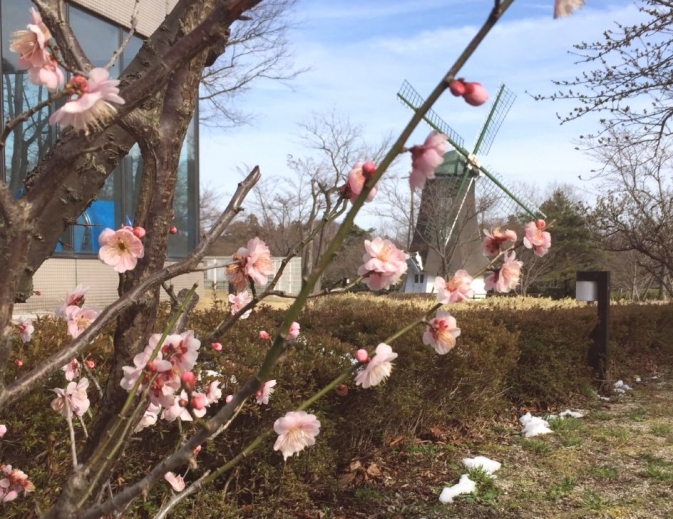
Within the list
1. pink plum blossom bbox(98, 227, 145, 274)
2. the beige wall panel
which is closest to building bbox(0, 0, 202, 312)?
the beige wall panel

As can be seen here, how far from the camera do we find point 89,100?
2.47ft

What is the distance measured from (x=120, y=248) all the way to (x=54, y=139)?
364 inches

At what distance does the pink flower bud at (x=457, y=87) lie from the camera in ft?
2.68

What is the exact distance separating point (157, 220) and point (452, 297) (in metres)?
0.70

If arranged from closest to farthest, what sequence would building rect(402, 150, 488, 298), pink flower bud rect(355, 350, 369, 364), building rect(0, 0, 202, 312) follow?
pink flower bud rect(355, 350, 369, 364), building rect(0, 0, 202, 312), building rect(402, 150, 488, 298)

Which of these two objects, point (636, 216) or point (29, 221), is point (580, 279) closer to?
point (636, 216)

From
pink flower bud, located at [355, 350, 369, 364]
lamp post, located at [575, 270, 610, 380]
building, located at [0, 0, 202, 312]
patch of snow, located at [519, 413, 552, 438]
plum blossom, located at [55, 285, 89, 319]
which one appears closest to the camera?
pink flower bud, located at [355, 350, 369, 364]

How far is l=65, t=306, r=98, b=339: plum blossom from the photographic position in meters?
1.46

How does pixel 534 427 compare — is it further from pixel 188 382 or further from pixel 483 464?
pixel 188 382

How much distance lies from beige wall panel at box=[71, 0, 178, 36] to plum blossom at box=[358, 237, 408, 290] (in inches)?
389

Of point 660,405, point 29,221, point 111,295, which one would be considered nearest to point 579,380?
point 660,405

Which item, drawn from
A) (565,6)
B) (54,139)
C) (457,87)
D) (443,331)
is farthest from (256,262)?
(54,139)

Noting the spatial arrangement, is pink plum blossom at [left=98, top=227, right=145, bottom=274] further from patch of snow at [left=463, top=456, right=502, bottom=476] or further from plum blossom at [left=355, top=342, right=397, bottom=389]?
patch of snow at [left=463, top=456, right=502, bottom=476]

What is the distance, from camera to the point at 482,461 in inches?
160
